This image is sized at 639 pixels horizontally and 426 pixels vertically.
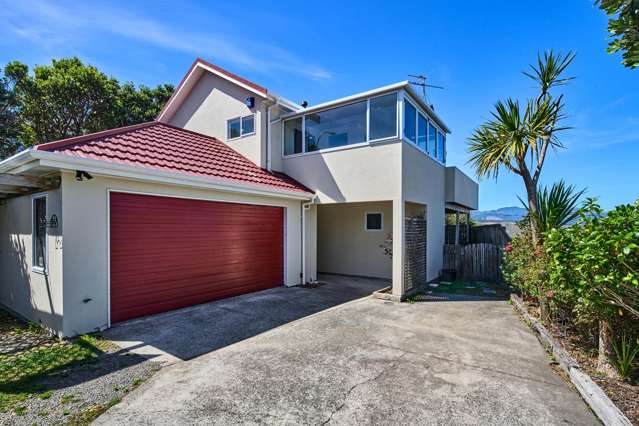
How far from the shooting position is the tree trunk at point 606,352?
4.32 m

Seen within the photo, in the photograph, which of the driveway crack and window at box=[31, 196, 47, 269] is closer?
the driveway crack

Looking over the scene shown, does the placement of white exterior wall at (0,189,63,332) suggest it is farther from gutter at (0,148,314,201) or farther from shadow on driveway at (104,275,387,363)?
shadow on driveway at (104,275,387,363)

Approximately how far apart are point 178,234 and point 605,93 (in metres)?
15.5

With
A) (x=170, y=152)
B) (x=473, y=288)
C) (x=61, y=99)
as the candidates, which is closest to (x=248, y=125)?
(x=170, y=152)

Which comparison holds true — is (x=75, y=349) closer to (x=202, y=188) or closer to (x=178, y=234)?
(x=178, y=234)

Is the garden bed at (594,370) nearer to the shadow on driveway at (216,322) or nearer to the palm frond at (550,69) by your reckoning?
the shadow on driveway at (216,322)

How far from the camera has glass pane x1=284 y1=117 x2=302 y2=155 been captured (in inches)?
469

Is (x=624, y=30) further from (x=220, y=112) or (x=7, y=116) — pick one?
(x=7, y=116)

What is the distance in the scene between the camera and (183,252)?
7.85 m

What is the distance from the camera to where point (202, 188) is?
8.16 meters

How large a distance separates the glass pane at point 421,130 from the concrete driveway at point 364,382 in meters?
6.71

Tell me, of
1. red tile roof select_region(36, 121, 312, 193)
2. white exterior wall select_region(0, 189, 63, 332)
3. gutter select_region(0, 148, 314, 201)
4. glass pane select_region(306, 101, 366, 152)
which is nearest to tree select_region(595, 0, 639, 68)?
glass pane select_region(306, 101, 366, 152)

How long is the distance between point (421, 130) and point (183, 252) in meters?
8.90

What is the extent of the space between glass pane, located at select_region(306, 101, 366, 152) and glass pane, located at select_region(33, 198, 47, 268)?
7.73 metres
